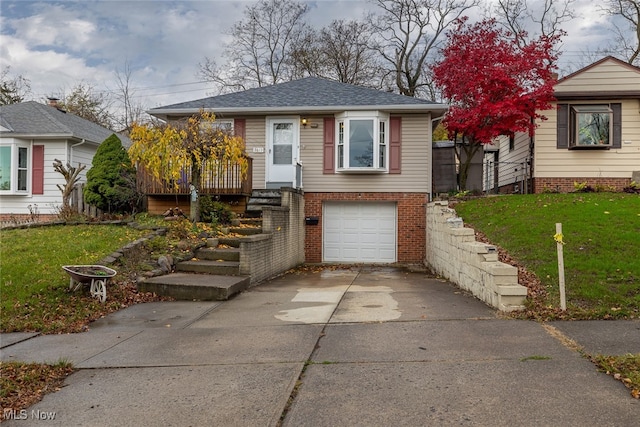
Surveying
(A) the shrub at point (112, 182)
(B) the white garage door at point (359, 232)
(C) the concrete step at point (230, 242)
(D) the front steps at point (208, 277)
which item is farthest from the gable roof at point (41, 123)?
(B) the white garage door at point (359, 232)

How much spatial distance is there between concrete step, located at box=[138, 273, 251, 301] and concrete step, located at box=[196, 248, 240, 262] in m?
1.31

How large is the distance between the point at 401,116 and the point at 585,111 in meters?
5.98

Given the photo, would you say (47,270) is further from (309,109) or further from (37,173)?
(37,173)

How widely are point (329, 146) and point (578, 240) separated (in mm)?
7608

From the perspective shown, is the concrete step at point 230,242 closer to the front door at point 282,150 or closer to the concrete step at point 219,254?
the concrete step at point 219,254

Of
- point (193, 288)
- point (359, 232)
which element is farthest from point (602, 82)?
point (193, 288)

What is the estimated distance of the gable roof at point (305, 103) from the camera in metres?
13.4

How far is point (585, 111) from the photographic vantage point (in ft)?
46.9

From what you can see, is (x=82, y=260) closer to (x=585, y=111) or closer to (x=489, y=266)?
(x=489, y=266)

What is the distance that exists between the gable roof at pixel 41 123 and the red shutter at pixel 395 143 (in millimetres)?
10586

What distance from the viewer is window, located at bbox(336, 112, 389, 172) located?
13.5 m

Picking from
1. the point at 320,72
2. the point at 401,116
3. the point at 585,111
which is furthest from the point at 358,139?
the point at 320,72

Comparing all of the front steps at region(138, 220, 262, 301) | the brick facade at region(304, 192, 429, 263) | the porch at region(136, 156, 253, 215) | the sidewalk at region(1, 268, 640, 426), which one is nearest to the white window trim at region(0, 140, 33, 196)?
the porch at region(136, 156, 253, 215)

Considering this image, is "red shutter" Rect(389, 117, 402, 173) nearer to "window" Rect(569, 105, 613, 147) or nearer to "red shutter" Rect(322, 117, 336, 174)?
"red shutter" Rect(322, 117, 336, 174)
